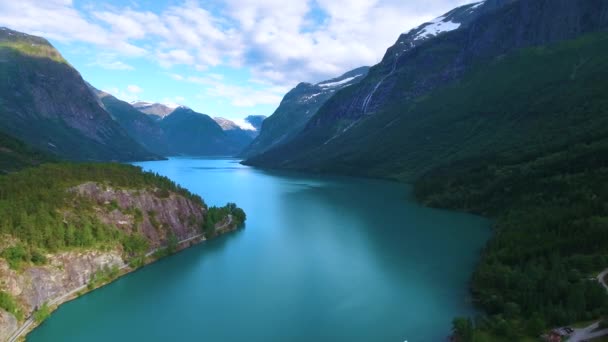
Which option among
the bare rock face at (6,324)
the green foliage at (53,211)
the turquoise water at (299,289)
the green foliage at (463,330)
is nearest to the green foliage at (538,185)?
the green foliage at (463,330)

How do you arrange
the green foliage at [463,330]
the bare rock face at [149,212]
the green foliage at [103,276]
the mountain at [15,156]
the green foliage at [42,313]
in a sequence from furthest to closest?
the mountain at [15,156] → the bare rock face at [149,212] → the green foliage at [103,276] → the green foliage at [42,313] → the green foliage at [463,330]

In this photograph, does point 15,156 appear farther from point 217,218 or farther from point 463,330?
point 463,330

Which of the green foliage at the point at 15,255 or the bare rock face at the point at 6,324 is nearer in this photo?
the bare rock face at the point at 6,324

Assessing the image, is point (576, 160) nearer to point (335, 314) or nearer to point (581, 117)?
point (581, 117)

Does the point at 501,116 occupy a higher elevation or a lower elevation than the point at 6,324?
higher

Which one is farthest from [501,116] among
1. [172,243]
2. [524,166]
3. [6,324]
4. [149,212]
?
[6,324]

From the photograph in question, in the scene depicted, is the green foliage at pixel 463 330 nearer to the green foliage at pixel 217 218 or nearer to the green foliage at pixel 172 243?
the green foliage at pixel 172 243

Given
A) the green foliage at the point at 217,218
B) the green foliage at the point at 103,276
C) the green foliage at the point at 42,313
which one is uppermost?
the green foliage at the point at 217,218
